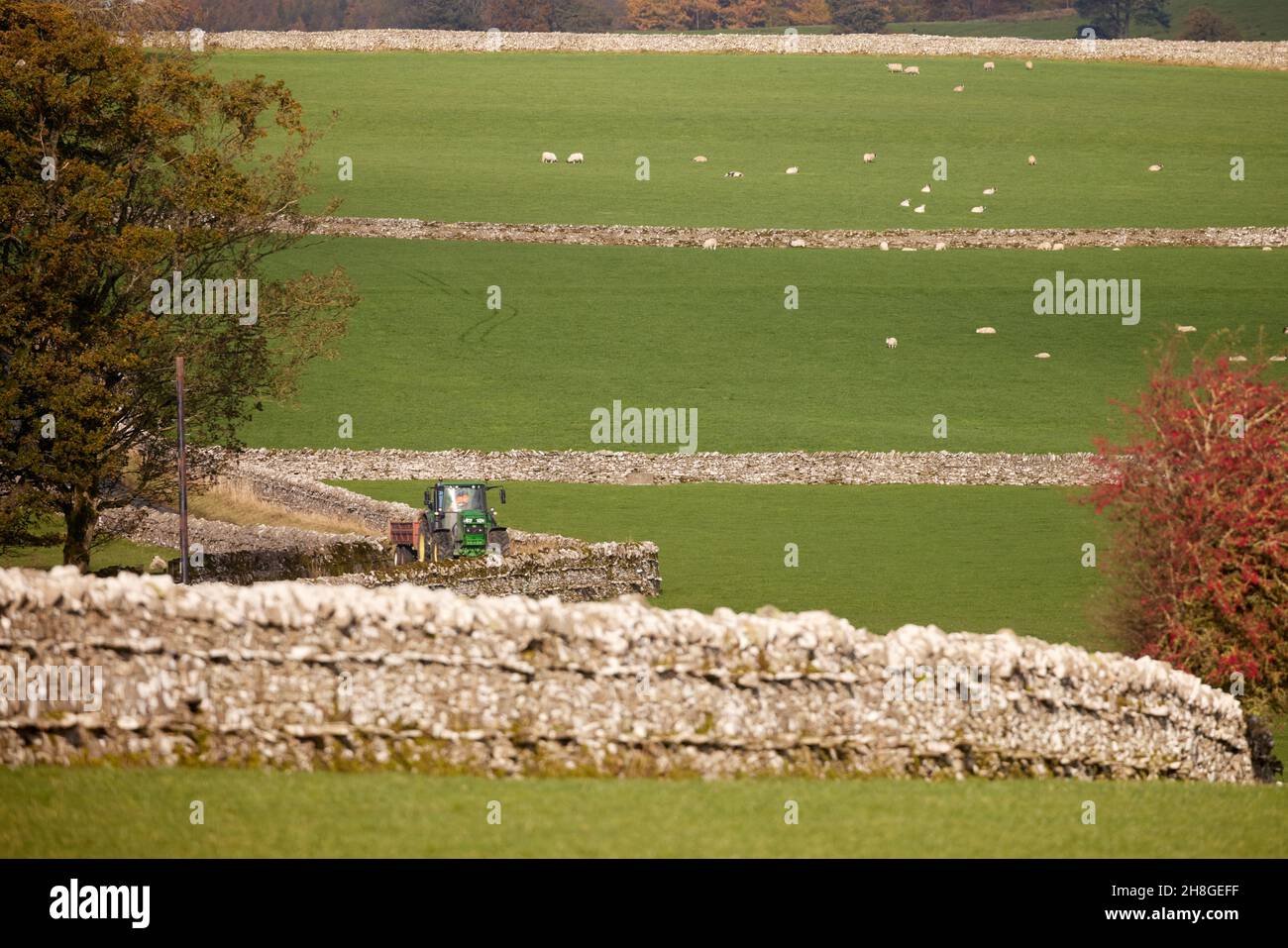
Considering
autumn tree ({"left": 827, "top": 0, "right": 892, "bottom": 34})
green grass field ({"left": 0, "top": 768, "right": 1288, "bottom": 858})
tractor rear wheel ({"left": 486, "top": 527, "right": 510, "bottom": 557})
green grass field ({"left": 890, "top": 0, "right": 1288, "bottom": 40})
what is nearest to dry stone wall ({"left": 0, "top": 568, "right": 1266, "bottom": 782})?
green grass field ({"left": 0, "top": 768, "right": 1288, "bottom": 858})

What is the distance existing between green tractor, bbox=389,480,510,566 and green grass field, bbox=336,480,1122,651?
4.01 meters

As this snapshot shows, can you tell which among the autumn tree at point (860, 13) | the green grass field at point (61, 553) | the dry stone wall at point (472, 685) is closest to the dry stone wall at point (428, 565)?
the green grass field at point (61, 553)

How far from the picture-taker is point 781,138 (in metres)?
92.8

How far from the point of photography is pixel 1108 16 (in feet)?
566

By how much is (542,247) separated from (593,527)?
35879mm

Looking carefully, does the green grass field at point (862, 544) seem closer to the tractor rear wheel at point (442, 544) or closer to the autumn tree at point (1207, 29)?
the tractor rear wheel at point (442, 544)

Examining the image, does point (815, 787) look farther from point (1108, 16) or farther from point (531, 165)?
point (1108, 16)

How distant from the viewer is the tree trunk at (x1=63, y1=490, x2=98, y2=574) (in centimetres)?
3494

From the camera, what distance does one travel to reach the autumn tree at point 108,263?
33.2 m

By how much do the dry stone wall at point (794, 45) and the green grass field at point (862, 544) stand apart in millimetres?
69639

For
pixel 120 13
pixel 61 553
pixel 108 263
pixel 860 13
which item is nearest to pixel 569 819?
pixel 108 263

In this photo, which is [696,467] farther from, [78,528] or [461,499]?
[78,528]

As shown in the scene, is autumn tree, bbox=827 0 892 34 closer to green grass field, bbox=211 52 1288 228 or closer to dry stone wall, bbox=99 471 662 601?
green grass field, bbox=211 52 1288 228
